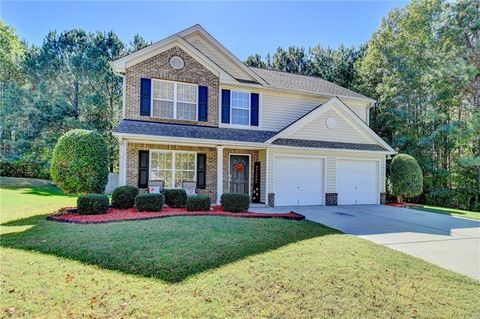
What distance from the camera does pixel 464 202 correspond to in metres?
19.0

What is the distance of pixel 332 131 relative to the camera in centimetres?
1503

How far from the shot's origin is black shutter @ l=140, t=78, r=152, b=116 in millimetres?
12969

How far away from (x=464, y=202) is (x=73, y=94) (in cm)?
2972

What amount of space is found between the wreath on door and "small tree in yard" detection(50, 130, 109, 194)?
237 inches

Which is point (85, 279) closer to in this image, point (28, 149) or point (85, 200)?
point (85, 200)

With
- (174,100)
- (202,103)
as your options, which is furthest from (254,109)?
(174,100)

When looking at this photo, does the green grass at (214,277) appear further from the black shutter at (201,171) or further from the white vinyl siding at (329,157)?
the white vinyl siding at (329,157)

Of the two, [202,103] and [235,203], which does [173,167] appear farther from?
[235,203]

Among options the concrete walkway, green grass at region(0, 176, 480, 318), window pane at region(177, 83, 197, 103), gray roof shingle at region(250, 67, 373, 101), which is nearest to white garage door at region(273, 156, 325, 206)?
the concrete walkway

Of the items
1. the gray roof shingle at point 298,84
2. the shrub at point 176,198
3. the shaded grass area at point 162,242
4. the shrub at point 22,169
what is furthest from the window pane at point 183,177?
the shrub at point 22,169

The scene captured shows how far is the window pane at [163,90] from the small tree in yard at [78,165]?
3608 mm

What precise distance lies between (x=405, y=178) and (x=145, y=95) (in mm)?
13741

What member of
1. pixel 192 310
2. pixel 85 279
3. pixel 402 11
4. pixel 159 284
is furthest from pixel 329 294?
pixel 402 11

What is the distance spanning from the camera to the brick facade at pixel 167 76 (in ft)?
42.1
